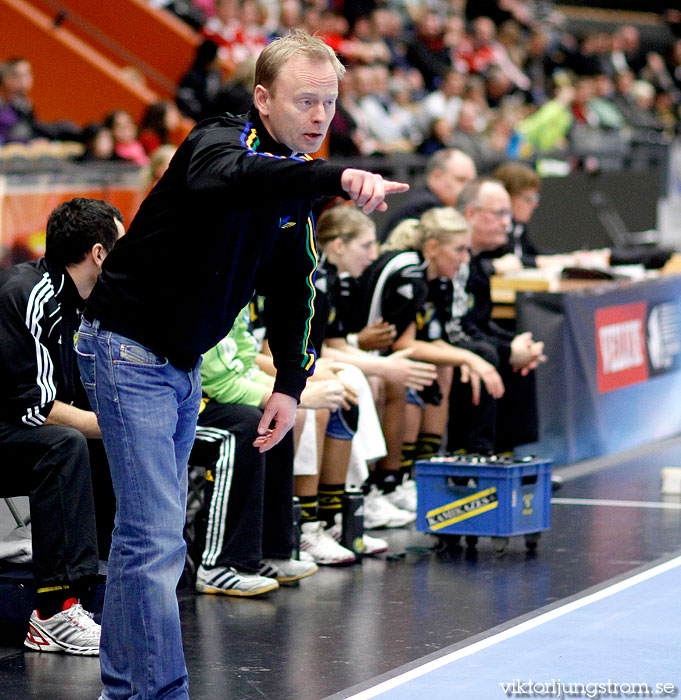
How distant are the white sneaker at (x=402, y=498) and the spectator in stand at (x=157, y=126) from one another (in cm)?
583

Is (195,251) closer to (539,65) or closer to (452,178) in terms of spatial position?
(452,178)

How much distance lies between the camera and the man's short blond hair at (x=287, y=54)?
3.23m

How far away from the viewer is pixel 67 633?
4.48 meters

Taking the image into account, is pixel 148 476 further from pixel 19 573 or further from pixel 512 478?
pixel 512 478

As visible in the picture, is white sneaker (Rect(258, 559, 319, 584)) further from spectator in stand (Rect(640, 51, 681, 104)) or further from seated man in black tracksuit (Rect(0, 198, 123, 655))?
spectator in stand (Rect(640, 51, 681, 104))

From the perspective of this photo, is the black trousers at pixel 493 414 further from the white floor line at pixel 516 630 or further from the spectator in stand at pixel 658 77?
the spectator in stand at pixel 658 77

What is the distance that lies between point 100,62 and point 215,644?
35.8 ft

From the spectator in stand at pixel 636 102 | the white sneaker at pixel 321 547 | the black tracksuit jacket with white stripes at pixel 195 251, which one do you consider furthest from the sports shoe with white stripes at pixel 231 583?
the spectator in stand at pixel 636 102

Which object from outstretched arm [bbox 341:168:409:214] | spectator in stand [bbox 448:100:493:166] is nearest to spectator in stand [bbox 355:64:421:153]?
spectator in stand [bbox 448:100:493:166]

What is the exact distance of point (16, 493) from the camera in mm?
4641

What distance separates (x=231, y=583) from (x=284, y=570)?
1.13 feet

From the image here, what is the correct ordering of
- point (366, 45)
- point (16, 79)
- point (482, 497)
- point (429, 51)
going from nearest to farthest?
point (482, 497), point (16, 79), point (366, 45), point (429, 51)

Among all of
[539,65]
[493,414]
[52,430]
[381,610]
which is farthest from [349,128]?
[52,430]

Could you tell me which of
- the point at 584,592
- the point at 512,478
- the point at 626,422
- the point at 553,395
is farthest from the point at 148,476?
the point at 626,422
